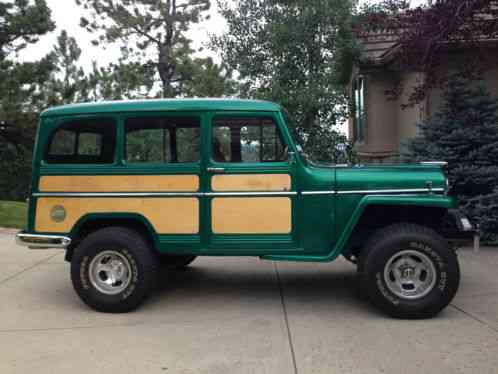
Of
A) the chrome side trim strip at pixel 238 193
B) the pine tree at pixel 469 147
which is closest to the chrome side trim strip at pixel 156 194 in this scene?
the chrome side trim strip at pixel 238 193

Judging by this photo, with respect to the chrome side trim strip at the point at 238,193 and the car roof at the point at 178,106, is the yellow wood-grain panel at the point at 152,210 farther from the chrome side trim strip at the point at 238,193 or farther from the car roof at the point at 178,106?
the car roof at the point at 178,106

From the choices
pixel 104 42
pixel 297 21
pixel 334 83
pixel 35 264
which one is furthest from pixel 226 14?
pixel 104 42

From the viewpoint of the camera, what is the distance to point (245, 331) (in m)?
4.44

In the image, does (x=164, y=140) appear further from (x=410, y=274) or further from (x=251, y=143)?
(x=410, y=274)

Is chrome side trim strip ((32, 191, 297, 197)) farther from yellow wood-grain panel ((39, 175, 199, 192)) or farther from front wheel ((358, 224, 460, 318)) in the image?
front wheel ((358, 224, 460, 318))

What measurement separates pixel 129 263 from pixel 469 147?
250 inches

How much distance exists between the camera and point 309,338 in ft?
13.9

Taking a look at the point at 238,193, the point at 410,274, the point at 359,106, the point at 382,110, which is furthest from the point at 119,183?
the point at 359,106

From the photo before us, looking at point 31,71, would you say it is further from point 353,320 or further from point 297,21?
point 353,320

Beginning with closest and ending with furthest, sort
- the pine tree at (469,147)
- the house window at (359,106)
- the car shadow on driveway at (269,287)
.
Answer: the car shadow on driveway at (269,287) < the pine tree at (469,147) < the house window at (359,106)

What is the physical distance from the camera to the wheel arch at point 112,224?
5.01 meters

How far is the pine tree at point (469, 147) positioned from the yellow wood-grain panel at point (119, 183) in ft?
16.8

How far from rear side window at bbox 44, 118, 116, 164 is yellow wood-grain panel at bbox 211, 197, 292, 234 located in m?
1.28

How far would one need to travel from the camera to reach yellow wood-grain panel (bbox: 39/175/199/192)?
16.3 ft
